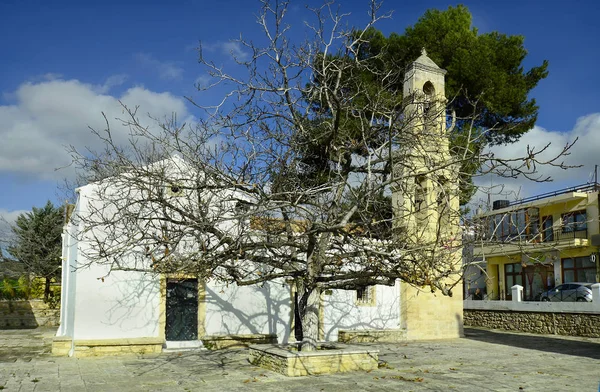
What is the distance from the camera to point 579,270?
28.7m

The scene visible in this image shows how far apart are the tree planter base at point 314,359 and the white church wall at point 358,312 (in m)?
5.15

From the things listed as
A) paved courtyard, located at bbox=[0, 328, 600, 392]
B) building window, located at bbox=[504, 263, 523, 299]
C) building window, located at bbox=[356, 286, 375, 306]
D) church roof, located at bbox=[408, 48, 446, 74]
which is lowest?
paved courtyard, located at bbox=[0, 328, 600, 392]

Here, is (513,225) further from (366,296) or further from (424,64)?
(424,64)

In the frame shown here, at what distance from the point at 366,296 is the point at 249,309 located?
14.0ft

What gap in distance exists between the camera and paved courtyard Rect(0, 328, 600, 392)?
29.7 feet

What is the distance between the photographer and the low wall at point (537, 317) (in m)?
17.8

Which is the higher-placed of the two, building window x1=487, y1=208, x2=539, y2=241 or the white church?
building window x1=487, y1=208, x2=539, y2=241

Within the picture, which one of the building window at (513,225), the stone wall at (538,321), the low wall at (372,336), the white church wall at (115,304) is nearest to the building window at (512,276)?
the stone wall at (538,321)

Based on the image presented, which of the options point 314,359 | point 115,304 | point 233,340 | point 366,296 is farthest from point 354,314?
point 115,304

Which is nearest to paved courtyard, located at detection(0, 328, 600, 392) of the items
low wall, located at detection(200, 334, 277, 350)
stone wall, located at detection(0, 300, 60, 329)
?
low wall, located at detection(200, 334, 277, 350)

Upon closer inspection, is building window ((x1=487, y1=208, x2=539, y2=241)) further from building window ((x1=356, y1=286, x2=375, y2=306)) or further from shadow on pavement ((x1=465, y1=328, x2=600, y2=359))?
building window ((x1=356, y1=286, x2=375, y2=306))

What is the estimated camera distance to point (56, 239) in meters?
29.0

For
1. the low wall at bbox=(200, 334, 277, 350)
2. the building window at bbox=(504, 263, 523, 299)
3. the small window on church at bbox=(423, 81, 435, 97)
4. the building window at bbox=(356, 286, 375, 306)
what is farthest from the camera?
the building window at bbox=(504, 263, 523, 299)

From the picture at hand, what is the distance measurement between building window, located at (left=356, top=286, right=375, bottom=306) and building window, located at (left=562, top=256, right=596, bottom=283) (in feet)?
53.6
